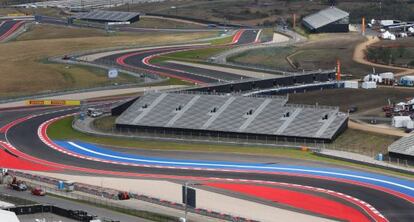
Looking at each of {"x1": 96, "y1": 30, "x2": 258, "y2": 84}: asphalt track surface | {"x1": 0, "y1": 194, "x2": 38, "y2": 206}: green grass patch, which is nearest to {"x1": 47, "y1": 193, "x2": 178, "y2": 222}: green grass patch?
{"x1": 0, "y1": 194, "x2": 38, "y2": 206}: green grass patch

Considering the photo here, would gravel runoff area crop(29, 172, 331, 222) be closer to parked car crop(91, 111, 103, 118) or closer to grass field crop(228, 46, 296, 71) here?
parked car crop(91, 111, 103, 118)

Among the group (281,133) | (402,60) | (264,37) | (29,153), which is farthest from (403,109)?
(264,37)

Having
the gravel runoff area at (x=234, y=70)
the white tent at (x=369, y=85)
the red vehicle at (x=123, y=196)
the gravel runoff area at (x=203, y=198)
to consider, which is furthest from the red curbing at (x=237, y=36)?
the red vehicle at (x=123, y=196)

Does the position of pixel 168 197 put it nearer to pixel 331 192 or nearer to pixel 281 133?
pixel 331 192

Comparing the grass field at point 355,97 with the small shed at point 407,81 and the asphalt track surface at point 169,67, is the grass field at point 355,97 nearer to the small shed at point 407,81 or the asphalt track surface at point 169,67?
the small shed at point 407,81

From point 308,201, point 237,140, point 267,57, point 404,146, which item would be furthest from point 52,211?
point 267,57
